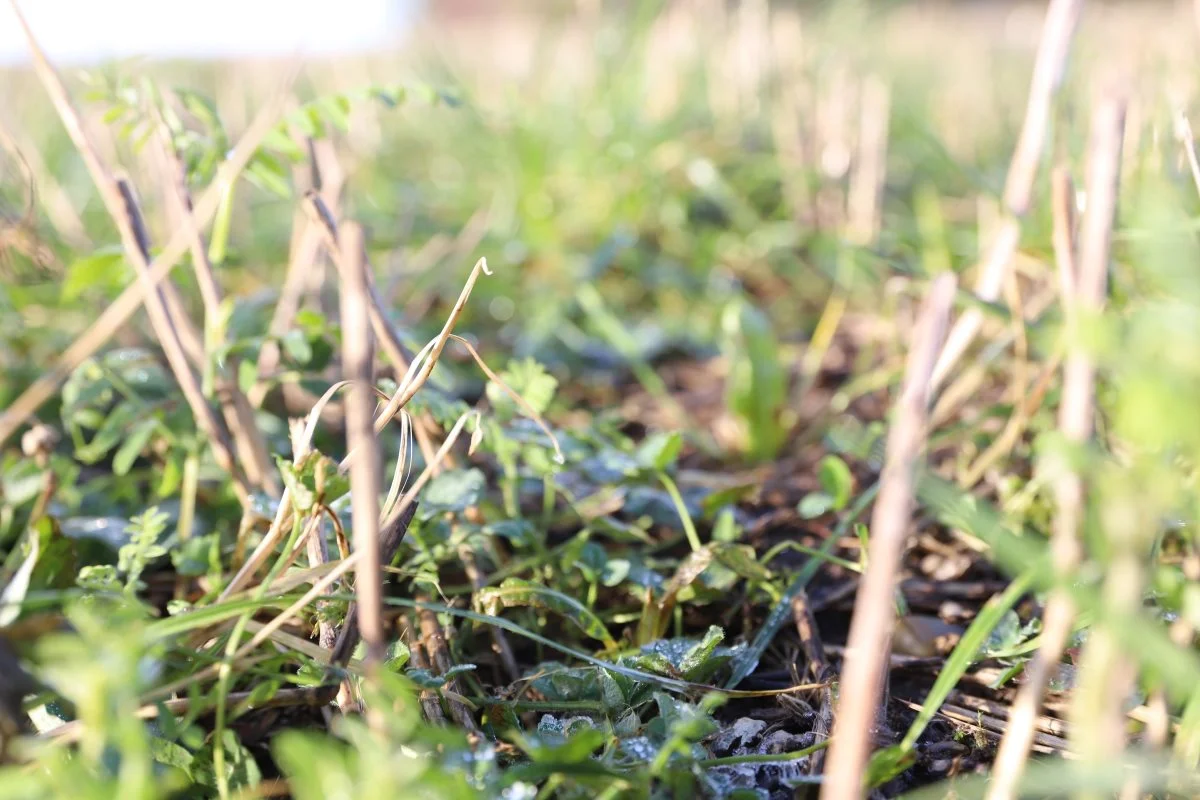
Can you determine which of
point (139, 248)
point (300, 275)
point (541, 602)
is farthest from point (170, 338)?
point (541, 602)

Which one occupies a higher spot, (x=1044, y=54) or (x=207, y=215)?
(x=1044, y=54)

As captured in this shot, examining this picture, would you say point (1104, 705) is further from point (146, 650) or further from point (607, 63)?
point (607, 63)

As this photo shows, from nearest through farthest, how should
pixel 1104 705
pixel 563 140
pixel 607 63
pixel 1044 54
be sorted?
pixel 1104 705
pixel 1044 54
pixel 563 140
pixel 607 63

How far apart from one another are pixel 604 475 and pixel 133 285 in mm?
653

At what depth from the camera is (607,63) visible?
2.89 metres

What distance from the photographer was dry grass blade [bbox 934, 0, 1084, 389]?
1182 millimetres

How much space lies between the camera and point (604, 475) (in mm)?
1307

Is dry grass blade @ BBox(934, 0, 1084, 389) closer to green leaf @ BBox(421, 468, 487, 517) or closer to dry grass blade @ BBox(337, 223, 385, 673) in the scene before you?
green leaf @ BBox(421, 468, 487, 517)

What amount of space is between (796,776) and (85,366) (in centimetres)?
108

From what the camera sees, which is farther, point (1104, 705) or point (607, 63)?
point (607, 63)

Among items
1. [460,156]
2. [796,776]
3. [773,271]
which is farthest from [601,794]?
[460,156]

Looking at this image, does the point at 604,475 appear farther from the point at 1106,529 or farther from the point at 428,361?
the point at 1106,529

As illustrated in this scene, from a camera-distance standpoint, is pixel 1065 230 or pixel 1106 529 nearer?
pixel 1106 529

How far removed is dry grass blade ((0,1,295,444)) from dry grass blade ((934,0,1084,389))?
870 millimetres
